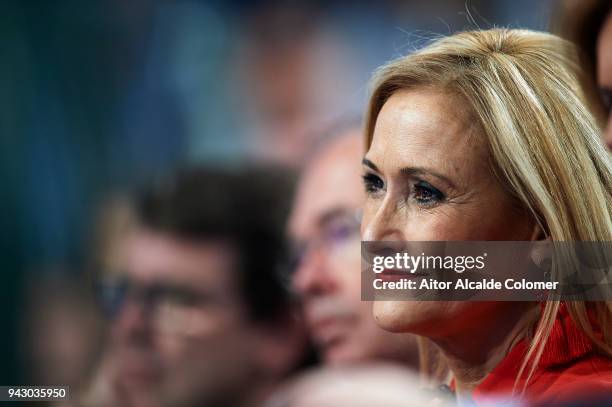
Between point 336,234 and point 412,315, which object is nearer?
point 412,315

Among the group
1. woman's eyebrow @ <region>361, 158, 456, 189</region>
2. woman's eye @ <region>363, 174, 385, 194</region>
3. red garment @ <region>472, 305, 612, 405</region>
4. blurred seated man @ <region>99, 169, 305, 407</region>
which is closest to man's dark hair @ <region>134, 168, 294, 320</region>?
blurred seated man @ <region>99, 169, 305, 407</region>

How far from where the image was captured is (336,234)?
1.81 meters

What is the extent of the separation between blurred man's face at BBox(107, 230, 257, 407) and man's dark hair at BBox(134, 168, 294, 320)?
0.11 feet

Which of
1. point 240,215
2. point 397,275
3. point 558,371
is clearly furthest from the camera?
point 240,215

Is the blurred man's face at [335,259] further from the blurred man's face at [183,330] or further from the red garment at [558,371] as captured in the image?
the red garment at [558,371]

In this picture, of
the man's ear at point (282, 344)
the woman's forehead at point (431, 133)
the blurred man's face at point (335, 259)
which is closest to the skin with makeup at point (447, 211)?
the woman's forehead at point (431, 133)

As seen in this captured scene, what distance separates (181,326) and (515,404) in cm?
85

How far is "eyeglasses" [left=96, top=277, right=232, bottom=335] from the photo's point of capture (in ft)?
6.01

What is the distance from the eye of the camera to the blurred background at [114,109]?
1915mm

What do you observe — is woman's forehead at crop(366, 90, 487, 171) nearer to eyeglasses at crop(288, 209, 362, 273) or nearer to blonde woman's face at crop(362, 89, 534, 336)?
blonde woman's face at crop(362, 89, 534, 336)

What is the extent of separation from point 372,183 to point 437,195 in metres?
0.13

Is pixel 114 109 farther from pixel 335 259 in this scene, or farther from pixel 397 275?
pixel 397 275

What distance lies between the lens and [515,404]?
1259 millimetres

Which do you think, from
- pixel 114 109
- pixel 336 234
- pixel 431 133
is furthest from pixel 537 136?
pixel 114 109
